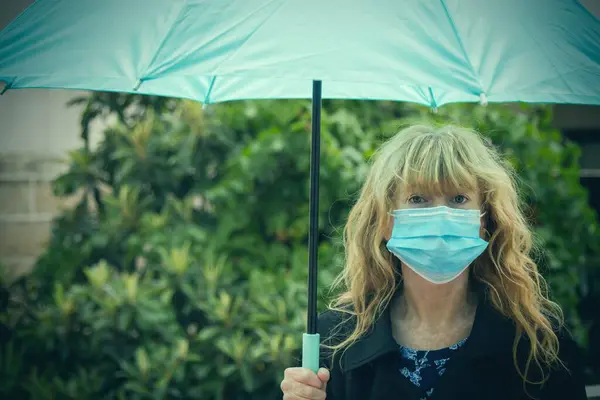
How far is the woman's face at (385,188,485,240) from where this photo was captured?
215 cm

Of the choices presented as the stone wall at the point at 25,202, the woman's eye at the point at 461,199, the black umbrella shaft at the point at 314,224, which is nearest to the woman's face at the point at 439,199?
the woman's eye at the point at 461,199

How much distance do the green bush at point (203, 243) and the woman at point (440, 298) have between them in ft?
4.45

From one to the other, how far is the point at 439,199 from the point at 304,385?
0.66 meters

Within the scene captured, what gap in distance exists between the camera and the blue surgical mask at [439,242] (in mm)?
2078

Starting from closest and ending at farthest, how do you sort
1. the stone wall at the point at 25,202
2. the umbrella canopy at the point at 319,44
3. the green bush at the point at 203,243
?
the umbrella canopy at the point at 319,44 < the green bush at the point at 203,243 < the stone wall at the point at 25,202

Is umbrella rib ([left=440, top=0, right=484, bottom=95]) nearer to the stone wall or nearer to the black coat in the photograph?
the black coat

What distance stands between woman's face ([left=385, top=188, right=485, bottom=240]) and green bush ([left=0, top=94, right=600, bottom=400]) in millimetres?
1576

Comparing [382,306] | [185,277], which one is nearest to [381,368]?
[382,306]

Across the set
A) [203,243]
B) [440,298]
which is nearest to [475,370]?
[440,298]

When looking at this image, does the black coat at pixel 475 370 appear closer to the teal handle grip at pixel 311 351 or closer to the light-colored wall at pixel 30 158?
the teal handle grip at pixel 311 351

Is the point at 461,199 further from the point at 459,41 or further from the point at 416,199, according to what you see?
the point at 459,41

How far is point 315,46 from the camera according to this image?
1687 mm

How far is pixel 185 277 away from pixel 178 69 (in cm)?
234

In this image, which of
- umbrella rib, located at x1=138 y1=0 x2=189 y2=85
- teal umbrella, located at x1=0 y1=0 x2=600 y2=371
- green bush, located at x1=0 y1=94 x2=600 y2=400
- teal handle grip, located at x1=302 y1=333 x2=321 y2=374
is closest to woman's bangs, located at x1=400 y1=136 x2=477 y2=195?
teal umbrella, located at x1=0 y1=0 x2=600 y2=371
